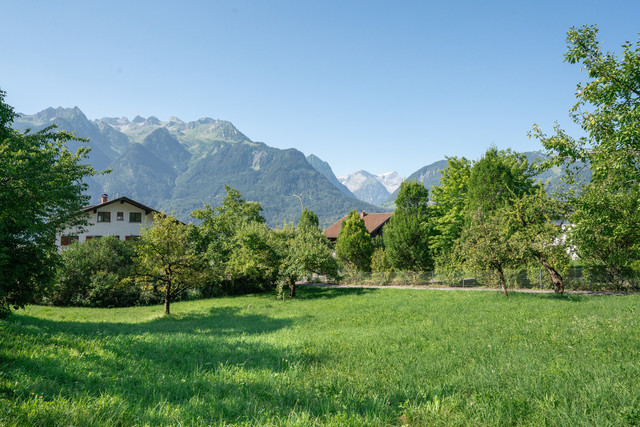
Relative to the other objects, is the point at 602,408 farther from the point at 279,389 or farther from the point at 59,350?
the point at 59,350

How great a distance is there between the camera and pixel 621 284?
75.2ft

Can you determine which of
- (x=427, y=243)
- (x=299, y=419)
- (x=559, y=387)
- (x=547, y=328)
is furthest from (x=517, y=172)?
(x=299, y=419)

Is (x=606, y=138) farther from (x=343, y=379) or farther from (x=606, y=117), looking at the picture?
(x=343, y=379)

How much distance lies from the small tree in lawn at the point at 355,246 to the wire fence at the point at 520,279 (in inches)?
202

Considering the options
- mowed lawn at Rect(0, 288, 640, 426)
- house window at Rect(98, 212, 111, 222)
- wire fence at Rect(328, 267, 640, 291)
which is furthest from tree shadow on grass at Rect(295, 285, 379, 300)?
house window at Rect(98, 212, 111, 222)

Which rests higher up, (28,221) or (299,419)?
(28,221)

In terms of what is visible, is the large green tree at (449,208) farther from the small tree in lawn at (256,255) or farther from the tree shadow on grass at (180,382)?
the tree shadow on grass at (180,382)

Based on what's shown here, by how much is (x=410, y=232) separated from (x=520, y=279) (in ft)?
35.3

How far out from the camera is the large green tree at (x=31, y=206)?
876 cm

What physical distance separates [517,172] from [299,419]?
34351 mm

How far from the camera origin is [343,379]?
19.1 ft

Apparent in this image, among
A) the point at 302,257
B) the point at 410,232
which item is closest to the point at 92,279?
the point at 302,257

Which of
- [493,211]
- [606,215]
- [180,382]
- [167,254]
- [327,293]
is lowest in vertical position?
[327,293]

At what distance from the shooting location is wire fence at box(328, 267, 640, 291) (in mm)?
23219
